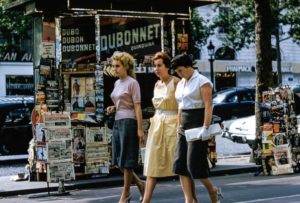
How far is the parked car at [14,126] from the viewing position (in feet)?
57.2

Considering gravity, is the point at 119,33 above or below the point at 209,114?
above

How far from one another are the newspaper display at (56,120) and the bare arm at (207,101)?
356 cm

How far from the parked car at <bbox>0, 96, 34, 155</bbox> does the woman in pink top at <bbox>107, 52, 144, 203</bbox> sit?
30.7ft

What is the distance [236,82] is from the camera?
4962cm

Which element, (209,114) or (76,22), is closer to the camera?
(209,114)

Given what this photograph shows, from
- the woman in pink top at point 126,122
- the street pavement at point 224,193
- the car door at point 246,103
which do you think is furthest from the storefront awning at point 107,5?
the car door at point 246,103

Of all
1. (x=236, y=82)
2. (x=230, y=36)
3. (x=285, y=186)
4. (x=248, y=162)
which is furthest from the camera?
(x=236, y=82)

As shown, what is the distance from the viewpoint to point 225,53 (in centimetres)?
4984

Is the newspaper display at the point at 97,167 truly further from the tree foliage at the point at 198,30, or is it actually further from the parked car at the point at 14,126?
the tree foliage at the point at 198,30

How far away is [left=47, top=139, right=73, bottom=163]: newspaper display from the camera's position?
10336 millimetres

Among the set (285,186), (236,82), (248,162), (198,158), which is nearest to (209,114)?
(198,158)

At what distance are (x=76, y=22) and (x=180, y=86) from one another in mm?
5294

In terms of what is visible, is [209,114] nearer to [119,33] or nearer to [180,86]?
[180,86]

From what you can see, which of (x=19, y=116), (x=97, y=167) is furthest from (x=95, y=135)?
(x=19, y=116)
